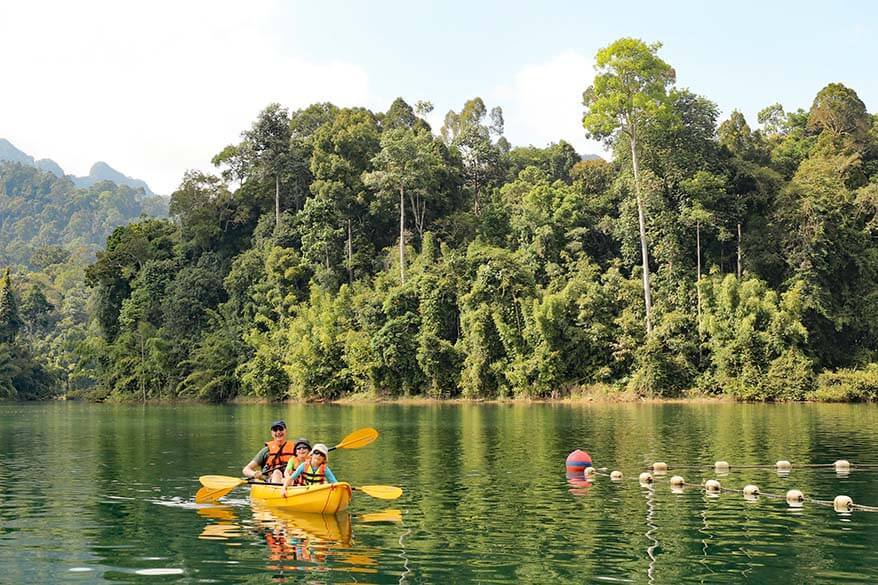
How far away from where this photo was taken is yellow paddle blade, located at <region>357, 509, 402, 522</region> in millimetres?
12211

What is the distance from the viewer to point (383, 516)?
40.9 feet

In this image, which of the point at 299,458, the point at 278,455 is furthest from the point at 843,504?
the point at 278,455

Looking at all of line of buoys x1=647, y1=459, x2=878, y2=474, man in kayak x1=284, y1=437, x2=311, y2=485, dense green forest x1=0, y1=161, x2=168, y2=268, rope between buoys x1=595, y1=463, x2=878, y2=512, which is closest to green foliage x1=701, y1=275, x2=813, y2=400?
line of buoys x1=647, y1=459, x2=878, y2=474

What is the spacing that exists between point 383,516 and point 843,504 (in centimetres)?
611

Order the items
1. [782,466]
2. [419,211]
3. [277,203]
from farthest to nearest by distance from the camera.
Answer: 1. [277,203]
2. [419,211]
3. [782,466]

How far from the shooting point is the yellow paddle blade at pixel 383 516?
1221 centimetres

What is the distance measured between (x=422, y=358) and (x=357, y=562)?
37.1 m

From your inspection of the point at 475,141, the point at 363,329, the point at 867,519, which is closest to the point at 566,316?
the point at 363,329

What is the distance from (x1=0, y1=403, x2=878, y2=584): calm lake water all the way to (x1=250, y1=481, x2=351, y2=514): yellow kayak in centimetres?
20

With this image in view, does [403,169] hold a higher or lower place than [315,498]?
higher

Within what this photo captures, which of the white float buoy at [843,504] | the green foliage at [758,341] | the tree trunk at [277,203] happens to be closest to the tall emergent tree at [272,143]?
the tree trunk at [277,203]

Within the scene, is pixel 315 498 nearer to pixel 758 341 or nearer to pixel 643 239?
pixel 758 341

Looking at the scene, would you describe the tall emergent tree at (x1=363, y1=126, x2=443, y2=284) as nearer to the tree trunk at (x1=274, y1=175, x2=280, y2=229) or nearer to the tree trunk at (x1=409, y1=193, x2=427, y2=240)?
the tree trunk at (x1=409, y1=193, x2=427, y2=240)

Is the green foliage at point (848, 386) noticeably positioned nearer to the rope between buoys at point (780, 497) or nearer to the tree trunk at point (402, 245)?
the tree trunk at point (402, 245)
